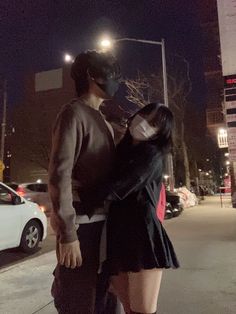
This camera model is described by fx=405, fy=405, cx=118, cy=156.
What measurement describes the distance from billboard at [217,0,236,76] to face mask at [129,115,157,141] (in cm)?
1192

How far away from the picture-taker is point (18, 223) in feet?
25.3

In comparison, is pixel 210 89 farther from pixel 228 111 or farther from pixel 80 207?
pixel 80 207

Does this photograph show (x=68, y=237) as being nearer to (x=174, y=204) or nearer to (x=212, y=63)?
(x=174, y=204)

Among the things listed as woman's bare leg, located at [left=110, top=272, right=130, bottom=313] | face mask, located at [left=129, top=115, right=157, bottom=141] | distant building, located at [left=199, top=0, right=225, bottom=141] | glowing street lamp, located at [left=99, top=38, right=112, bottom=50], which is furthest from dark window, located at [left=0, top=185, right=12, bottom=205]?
distant building, located at [left=199, top=0, right=225, bottom=141]

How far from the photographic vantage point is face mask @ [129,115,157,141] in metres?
2.22

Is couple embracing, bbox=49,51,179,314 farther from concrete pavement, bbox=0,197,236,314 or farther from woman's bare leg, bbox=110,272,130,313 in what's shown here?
concrete pavement, bbox=0,197,236,314

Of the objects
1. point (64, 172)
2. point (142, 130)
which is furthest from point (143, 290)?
point (142, 130)

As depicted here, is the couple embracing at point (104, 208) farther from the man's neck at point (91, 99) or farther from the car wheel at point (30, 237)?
the car wheel at point (30, 237)

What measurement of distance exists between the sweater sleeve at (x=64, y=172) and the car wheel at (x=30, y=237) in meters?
6.20

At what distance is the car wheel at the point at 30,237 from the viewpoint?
7.91 m

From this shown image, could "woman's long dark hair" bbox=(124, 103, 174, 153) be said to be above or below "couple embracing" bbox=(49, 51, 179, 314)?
above

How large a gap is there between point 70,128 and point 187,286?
12.5 ft

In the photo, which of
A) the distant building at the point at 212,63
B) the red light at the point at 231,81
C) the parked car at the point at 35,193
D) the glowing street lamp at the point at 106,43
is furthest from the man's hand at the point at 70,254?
the distant building at the point at 212,63

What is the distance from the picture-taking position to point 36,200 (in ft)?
49.4
